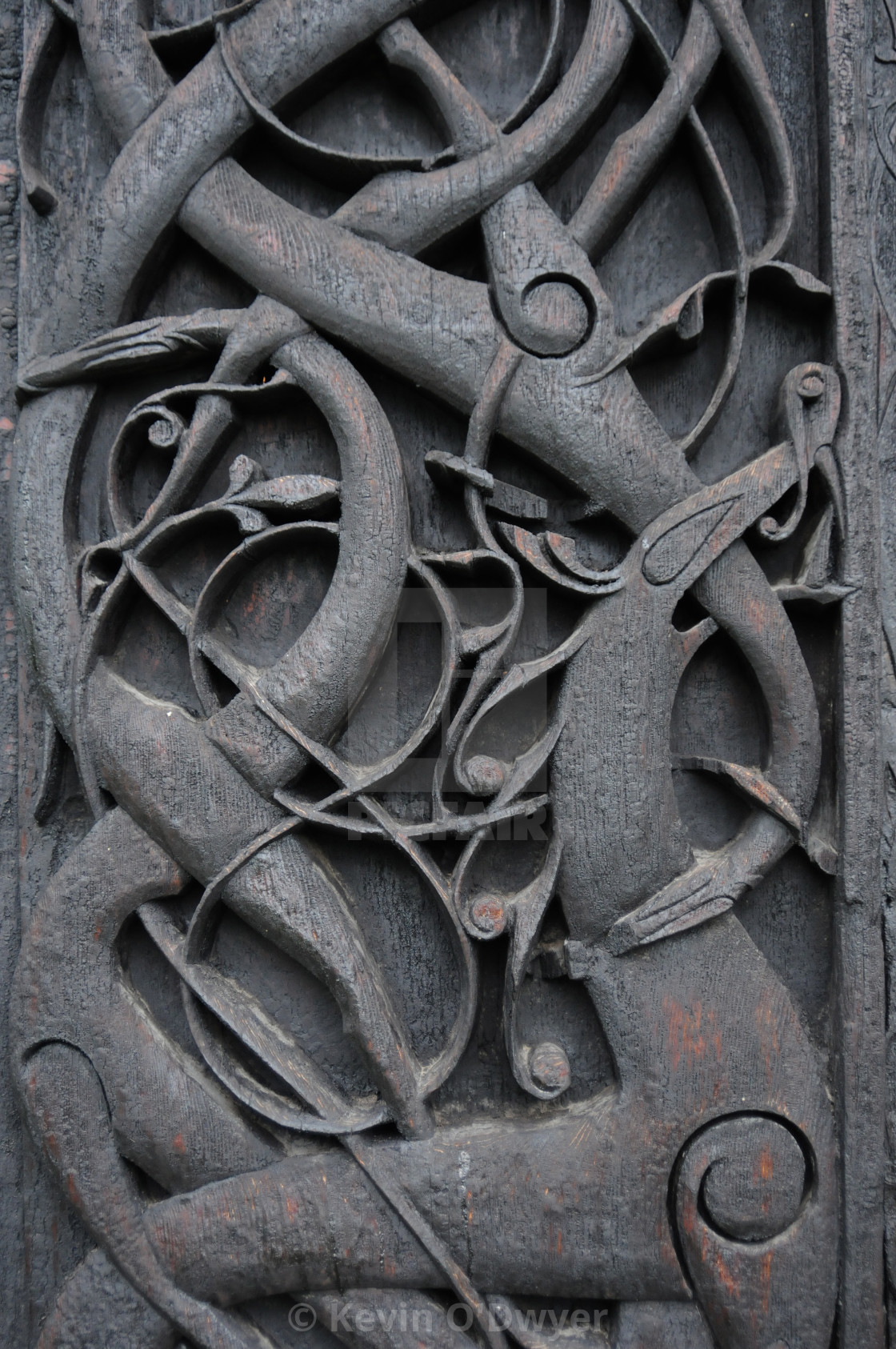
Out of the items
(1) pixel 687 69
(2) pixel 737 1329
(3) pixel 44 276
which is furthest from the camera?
(3) pixel 44 276

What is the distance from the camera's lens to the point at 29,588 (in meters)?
1.24

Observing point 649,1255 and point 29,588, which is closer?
point 649,1255

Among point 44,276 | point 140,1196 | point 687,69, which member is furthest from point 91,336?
point 140,1196

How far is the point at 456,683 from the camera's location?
3.99 feet

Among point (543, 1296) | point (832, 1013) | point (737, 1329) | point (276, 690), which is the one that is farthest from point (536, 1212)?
point (276, 690)

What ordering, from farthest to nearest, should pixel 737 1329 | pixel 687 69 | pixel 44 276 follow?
pixel 44 276, pixel 687 69, pixel 737 1329

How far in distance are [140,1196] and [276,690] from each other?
2.32ft

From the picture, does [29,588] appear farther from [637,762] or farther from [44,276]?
[637,762]

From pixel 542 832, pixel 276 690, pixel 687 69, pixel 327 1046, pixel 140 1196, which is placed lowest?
pixel 140 1196

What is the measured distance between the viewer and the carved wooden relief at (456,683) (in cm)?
114

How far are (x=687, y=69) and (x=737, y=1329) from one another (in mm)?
1670

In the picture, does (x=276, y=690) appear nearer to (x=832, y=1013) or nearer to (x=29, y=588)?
(x=29, y=588)

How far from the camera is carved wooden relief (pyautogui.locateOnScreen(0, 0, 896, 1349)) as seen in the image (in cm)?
114

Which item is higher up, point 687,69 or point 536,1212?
point 687,69
